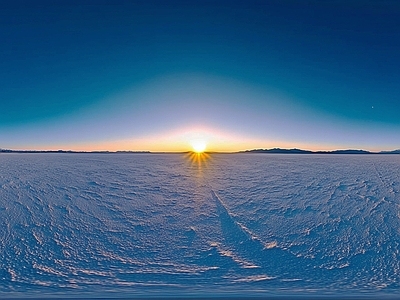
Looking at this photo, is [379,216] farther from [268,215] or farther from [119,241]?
[119,241]

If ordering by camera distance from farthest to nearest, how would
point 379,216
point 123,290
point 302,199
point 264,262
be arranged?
point 302,199 → point 379,216 → point 264,262 → point 123,290

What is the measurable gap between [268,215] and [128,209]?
10.4 ft

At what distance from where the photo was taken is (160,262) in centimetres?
438

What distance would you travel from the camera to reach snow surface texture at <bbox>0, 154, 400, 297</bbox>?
3.85m

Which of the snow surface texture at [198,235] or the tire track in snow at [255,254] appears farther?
the tire track in snow at [255,254]

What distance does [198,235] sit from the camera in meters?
5.22

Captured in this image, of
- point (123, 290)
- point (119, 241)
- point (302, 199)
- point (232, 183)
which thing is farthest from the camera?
point (232, 183)

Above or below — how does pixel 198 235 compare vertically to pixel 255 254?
above

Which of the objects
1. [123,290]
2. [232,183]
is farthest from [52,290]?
[232,183]

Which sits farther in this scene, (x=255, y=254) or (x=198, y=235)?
(x=198, y=235)

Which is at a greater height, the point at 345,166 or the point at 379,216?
the point at 345,166

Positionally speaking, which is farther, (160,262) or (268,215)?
(268,215)

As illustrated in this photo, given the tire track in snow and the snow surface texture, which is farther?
the tire track in snow

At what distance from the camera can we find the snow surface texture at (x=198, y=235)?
3850 mm
